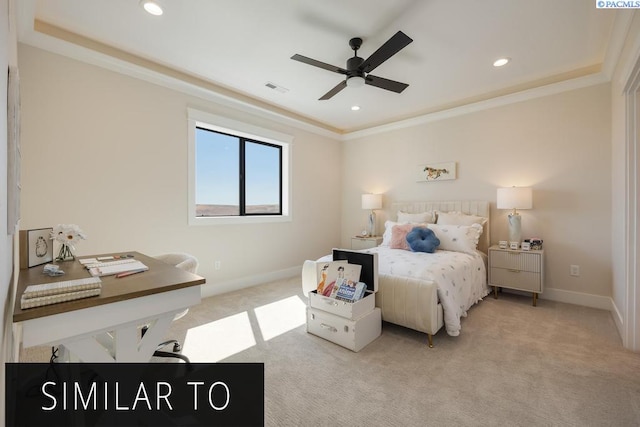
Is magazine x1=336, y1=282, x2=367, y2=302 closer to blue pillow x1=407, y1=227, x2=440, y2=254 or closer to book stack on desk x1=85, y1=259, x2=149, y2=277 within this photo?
blue pillow x1=407, y1=227, x2=440, y2=254

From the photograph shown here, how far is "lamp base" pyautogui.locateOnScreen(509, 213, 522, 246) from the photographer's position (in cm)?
332

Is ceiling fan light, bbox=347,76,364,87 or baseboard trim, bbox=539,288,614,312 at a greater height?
ceiling fan light, bbox=347,76,364,87

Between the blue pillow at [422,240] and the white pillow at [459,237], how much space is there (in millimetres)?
157

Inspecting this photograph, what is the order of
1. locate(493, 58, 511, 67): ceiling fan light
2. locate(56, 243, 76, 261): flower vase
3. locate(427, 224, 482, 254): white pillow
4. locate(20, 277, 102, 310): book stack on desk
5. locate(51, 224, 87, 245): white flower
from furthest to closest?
1. locate(427, 224, 482, 254): white pillow
2. locate(493, 58, 511, 67): ceiling fan light
3. locate(56, 243, 76, 261): flower vase
4. locate(51, 224, 87, 245): white flower
5. locate(20, 277, 102, 310): book stack on desk

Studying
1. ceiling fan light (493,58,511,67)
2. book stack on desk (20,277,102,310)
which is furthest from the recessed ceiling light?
ceiling fan light (493,58,511,67)

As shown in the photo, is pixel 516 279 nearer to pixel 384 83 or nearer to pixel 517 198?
pixel 517 198

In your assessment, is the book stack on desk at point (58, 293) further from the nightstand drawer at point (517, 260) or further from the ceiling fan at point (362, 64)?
the nightstand drawer at point (517, 260)

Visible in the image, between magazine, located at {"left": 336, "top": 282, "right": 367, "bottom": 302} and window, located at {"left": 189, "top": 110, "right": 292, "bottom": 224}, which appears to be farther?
window, located at {"left": 189, "top": 110, "right": 292, "bottom": 224}

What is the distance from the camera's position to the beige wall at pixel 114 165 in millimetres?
2350

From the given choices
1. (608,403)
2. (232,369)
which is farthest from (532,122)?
(232,369)

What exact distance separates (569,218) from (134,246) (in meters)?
4.93

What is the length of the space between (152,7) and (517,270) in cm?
445

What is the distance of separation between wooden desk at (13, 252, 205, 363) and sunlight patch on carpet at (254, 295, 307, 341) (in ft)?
4.25

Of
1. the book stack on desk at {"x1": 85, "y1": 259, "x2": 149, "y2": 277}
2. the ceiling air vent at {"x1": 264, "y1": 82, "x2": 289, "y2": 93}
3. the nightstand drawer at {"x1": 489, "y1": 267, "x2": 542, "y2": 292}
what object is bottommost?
the nightstand drawer at {"x1": 489, "y1": 267, "x2": 542, "y2": 292}
